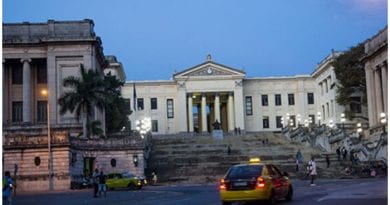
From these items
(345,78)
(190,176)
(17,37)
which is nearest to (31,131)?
(17,37)

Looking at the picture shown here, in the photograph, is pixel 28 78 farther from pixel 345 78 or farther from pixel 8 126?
pixel 345 78

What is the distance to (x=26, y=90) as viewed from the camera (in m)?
64.4

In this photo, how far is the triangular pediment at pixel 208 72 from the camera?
10119 cm

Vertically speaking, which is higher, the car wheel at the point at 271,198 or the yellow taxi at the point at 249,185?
the yellow taxi at the point at 249,185

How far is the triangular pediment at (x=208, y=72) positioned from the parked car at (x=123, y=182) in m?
62.3

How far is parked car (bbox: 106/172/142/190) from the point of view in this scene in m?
38.4

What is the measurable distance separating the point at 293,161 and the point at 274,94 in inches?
2138

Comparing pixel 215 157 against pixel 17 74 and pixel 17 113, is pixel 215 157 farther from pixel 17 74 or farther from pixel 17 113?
pixel 17 74

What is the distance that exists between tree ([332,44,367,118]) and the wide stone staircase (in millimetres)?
16397

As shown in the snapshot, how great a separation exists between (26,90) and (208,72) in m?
41.3

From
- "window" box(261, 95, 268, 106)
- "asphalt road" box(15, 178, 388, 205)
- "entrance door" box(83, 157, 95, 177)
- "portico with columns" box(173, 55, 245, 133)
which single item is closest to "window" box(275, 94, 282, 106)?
"window" box(261, 95, 268, 106)

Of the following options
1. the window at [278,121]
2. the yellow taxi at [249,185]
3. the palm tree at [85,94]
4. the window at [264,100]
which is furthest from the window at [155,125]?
the yellow taxi at [249,185]

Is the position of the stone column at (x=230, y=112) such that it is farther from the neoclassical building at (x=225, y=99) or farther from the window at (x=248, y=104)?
the window at (x=248, y=104)

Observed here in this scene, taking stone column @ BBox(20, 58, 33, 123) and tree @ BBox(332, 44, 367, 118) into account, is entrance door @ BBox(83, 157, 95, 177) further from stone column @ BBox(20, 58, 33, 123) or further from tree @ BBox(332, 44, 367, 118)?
tree @ BBox(332, 44, 367, 118)
